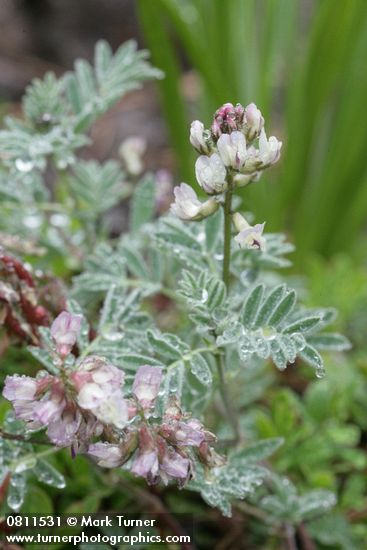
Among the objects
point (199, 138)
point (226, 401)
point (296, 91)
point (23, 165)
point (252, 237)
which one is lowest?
point (226, 401)

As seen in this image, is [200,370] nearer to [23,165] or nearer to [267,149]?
[267,149]

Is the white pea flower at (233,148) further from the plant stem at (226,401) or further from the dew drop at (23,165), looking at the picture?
the dew drop at (23,165)

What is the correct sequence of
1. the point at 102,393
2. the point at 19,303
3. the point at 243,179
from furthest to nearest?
the point at 19,303 < the point at 243,179 < the point at 102,393

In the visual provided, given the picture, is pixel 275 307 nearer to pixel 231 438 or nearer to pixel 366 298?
pixel 231 438

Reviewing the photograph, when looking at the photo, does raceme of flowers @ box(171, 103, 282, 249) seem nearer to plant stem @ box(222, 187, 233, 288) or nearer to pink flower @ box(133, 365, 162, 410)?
plant stem @ box(222, 187, 233, 288)

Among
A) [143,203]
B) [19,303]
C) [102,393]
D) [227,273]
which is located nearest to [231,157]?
[227,273]

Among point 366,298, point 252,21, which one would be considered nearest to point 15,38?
point 252,21

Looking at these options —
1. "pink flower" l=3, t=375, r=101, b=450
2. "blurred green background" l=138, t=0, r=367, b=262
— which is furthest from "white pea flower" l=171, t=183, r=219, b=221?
"blurred green background" l=138, t=0, r=367, b=262
